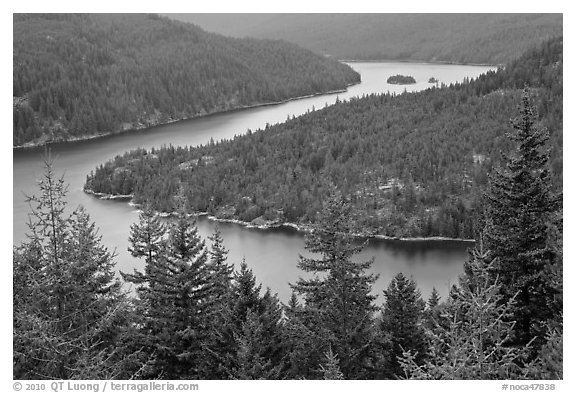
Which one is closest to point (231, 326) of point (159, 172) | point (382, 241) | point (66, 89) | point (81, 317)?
point (81, 317)

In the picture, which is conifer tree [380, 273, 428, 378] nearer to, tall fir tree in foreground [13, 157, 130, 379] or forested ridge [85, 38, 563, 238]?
tall fir tree in foreground [13, 157, 130, 379]

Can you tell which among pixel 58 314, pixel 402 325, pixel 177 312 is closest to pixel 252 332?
pixel 177 312

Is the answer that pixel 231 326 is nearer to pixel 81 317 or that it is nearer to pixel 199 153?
pixel 81 317

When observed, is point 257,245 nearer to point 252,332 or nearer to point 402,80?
point 252,332

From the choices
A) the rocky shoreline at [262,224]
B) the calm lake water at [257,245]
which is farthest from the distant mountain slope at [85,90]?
the rocky shoreline at [262,224]

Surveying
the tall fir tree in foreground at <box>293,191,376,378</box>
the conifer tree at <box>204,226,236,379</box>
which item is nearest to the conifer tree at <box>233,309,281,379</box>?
the conifer tree at <box>204,226,236,379</box>

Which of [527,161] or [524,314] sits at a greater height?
[527,161]
